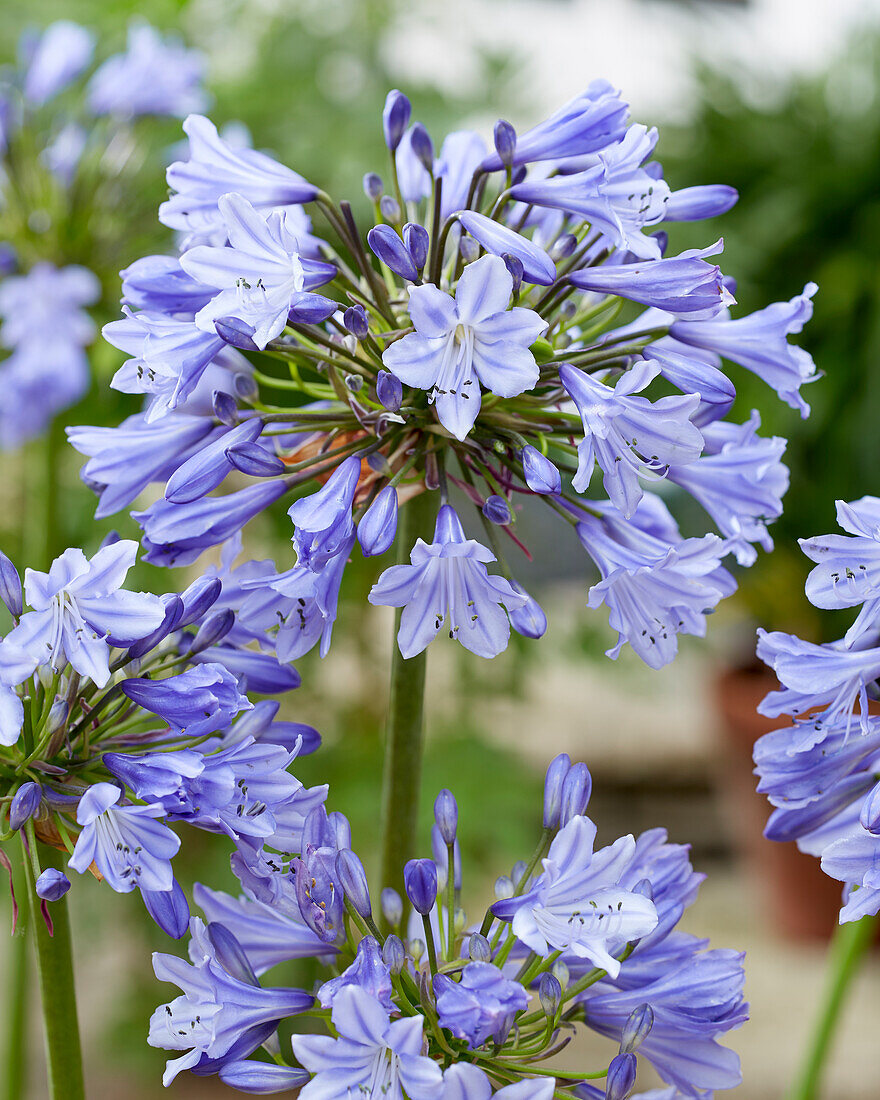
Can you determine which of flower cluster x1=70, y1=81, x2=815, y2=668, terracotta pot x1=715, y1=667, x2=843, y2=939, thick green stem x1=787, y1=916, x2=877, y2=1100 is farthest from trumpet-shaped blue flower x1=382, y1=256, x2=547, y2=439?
terracotta pot x1=715, y1=667, x2=843, y2=939

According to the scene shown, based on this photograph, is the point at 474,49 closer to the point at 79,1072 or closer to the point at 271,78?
the point at 271,78

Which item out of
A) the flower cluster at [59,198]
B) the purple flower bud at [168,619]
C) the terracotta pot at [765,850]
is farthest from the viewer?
the terracotta pot at [765,850]

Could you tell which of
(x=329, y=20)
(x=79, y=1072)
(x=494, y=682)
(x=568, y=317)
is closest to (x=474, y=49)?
(x=329, y=20)

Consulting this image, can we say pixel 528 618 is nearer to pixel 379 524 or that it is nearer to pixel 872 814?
pixel 379 524

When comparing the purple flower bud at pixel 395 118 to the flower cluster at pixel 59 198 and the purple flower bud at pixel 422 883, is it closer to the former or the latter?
the purple flower bud at pixel 422 883

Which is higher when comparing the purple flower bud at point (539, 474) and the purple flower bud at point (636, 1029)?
the purple flower bud at point (539, 474)

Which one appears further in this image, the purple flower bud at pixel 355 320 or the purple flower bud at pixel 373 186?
the purple flower bud at pixel 373 186

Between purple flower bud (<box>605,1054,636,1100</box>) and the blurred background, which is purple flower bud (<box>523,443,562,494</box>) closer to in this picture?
purple flower bud (<box>605,1054,636,1100</box>)

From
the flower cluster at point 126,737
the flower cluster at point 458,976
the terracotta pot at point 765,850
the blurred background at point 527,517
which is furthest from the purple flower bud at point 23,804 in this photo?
the terracotta pot at point 765,850

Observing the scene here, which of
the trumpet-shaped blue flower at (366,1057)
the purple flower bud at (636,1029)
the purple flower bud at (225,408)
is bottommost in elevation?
the purple flower bud at (636,1029)
